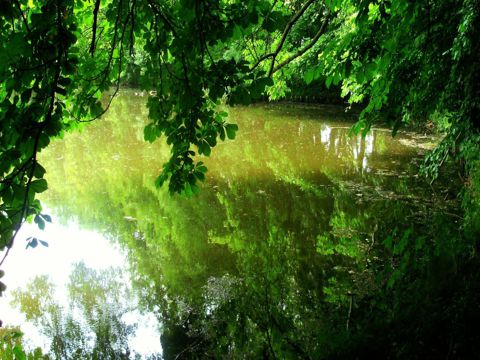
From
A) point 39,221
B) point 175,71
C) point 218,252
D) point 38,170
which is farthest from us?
point 218,252

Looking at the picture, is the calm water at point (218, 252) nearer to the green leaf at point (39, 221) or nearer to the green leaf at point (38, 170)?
the green leaf at point (39, 221)

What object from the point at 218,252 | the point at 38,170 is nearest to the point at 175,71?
the point at 38,170

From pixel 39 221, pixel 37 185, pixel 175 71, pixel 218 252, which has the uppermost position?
pixel 175 71

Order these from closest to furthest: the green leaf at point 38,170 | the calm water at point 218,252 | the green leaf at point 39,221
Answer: the green leaf at point 38,170 → the green leaf at point 39,221 → the calm water at point 218,252

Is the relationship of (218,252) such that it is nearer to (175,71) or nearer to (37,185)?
(175,71)

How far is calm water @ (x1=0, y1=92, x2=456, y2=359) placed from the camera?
457 cm

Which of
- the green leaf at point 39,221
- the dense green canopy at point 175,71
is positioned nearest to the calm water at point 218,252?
the dense green canopy at point 175,71

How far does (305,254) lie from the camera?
6.23 metres

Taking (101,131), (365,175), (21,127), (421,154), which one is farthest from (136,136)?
(21,127)

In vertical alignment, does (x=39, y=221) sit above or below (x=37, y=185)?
below

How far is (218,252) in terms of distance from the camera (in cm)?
649

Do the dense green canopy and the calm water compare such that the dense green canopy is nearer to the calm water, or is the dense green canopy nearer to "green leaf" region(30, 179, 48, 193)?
"green leaf" region(30, 179, 48, 193)

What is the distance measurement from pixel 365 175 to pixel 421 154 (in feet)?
9.80

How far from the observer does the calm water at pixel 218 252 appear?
4574 millimetres
